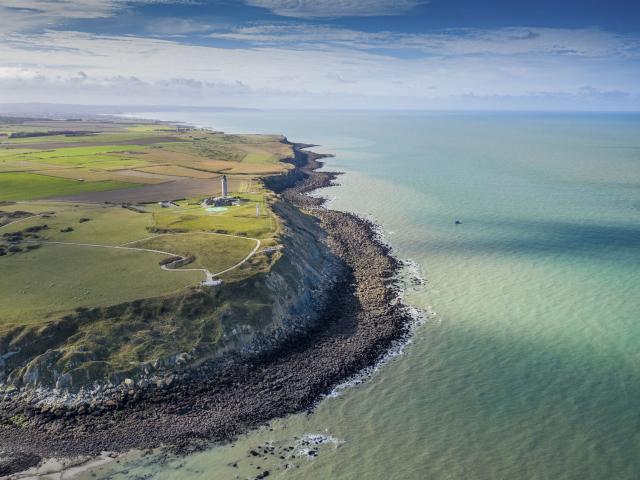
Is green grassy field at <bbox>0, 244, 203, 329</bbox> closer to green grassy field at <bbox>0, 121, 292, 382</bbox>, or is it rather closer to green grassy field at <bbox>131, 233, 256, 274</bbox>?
green grassy field at <bbox>0, 121, 292, 382</bbox>

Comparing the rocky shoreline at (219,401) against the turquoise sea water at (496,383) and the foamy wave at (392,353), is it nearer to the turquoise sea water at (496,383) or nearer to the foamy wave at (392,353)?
the foamy wave at (392,353)

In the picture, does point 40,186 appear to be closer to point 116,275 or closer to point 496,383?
point 116,275

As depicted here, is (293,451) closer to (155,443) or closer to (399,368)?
(155,443)

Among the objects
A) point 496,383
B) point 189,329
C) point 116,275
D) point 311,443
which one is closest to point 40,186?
point 116,275

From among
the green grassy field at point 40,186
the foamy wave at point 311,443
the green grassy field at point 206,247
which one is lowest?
the foamy wave at point 311,443

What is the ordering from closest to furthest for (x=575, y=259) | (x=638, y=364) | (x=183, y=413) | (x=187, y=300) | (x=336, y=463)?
(x=336, y=463) → (x=183, y=413) → (x=638, y=364) → (x=187, y=300) → (x=575, y=259)

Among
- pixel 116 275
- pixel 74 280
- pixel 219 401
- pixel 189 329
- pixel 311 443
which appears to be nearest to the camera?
pixel 311 443

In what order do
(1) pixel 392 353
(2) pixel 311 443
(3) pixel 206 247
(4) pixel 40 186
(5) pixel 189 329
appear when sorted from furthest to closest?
1. (4) pixel 40 186
2. (3) pixel 206 247
3. (1) pixel 392 353
4. (5) pixel 189 329
5. (2) pixel 311 443

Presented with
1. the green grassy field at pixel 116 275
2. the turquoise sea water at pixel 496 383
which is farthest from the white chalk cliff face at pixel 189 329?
the turquoise sea water at pixel 496 383

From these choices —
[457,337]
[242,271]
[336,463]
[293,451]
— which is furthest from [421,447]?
[242,271]
